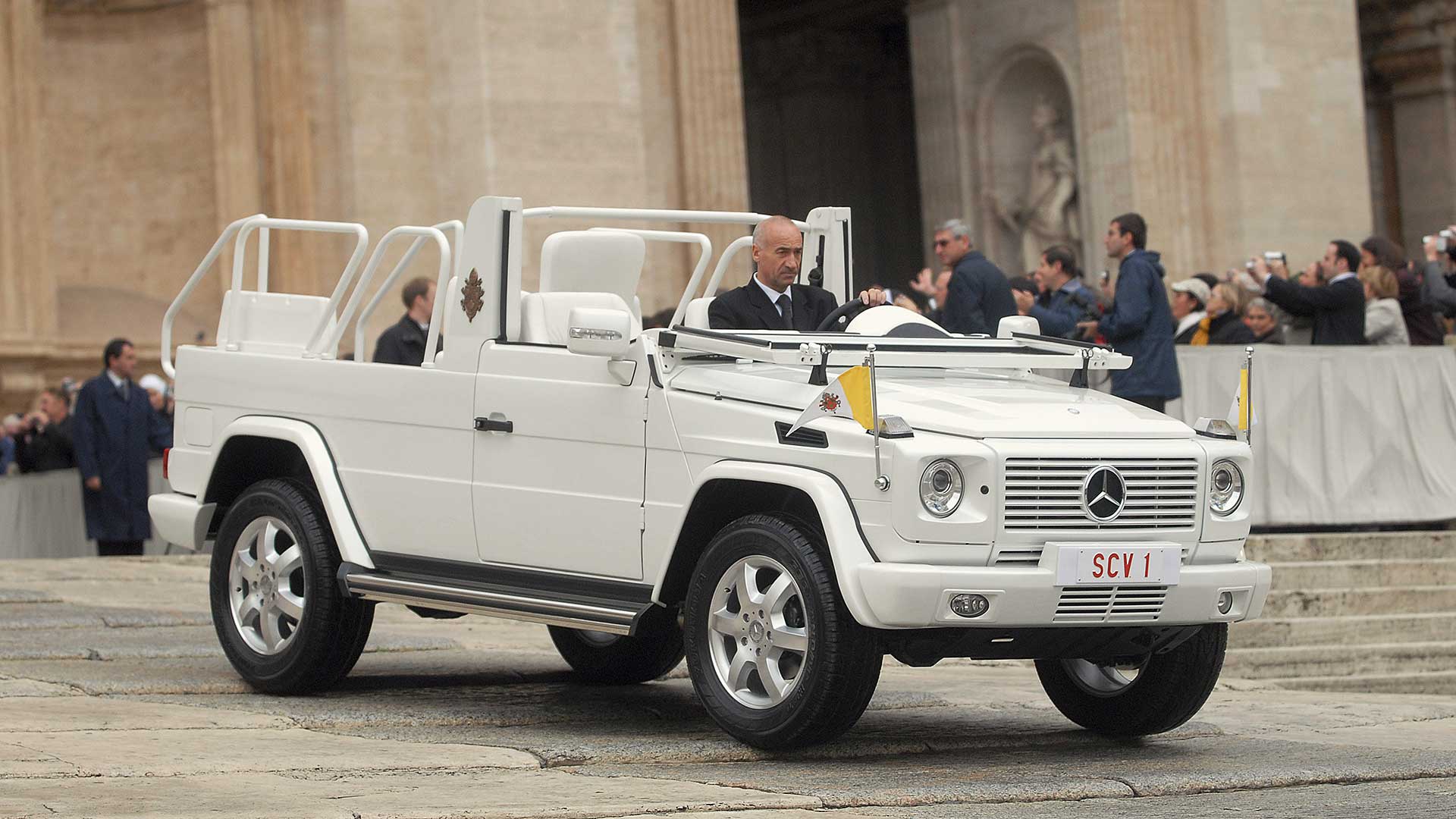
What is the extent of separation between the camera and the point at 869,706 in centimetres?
888

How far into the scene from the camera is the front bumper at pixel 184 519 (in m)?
9.02

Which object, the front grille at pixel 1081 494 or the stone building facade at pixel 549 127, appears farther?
the stone building facade at pixel 549 127

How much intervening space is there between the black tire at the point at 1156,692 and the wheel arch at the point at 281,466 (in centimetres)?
279

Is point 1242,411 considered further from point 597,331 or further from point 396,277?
point 396,277

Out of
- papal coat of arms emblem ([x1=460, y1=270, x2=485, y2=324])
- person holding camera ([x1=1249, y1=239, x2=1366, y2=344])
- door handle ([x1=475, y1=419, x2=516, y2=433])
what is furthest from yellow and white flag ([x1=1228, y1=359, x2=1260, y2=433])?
person holding camera ([x1=1249, y1=239, x2=1366, y2=344])

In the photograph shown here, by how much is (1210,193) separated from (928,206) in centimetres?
348

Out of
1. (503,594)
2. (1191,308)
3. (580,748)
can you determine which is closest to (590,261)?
(503,594)

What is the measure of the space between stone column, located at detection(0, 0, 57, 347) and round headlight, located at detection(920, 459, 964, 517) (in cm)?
1580

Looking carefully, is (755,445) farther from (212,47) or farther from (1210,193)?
(1210,193)

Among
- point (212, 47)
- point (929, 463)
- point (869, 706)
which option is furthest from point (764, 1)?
point (929, 463)

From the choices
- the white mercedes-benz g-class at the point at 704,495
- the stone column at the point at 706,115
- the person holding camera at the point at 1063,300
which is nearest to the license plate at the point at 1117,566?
the white mercedes-benz g-class at the point at 704,495

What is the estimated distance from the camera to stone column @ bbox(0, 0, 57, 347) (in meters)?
20.7

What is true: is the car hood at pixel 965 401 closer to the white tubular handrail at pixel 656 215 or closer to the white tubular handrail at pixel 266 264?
the white tubular handrail at pixel 656 215

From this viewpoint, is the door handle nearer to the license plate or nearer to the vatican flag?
the vatican flag
